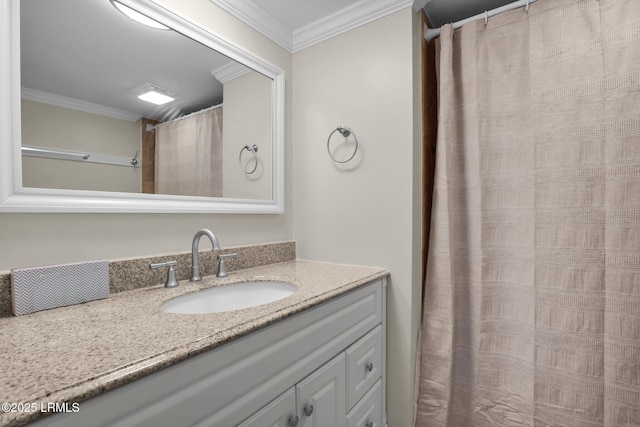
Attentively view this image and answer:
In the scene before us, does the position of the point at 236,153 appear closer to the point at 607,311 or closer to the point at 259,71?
the point at 259,71

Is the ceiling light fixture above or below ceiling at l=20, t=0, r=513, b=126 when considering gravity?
below

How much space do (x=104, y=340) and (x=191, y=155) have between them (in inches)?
33.2

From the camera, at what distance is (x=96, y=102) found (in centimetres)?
102

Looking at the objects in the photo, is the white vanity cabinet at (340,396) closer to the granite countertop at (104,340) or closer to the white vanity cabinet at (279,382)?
the white vanity cabinet at (279,382)

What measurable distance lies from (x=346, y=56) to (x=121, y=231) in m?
1.33

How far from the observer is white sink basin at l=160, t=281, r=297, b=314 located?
1.07 meters

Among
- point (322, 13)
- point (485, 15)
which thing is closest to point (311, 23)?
point (322, 13)

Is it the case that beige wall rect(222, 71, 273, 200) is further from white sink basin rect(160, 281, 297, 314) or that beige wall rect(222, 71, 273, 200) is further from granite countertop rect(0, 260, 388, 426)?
Answer: granite countertop rect(0, 260, 388, 426)

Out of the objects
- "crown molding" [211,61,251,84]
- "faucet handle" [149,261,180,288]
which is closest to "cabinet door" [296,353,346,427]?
"faucet handle" [149,261,180,288]

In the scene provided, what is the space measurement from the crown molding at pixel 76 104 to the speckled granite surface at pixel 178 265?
1.70 feet

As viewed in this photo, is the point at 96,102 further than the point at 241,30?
No

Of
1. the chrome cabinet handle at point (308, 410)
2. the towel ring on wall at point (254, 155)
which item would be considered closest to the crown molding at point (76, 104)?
the towel ring on wall at point (254, 155)

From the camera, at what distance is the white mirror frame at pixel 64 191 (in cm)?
83

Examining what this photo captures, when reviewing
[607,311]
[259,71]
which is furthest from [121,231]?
[607,311]
